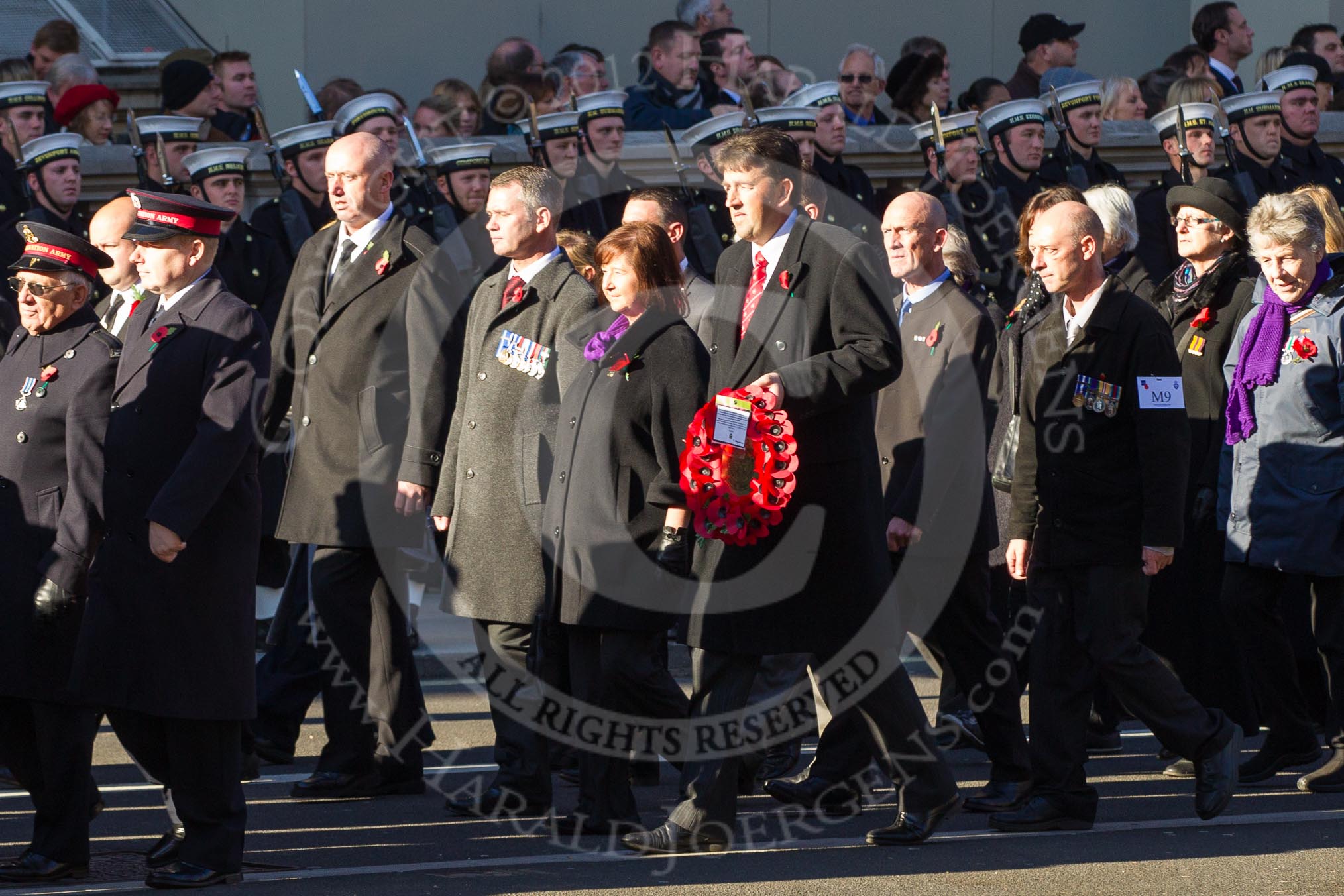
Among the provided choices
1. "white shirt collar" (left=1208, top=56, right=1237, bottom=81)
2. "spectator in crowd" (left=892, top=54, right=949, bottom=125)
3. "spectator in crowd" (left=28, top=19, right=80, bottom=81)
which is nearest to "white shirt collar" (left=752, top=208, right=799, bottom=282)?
"spectator in crowd" (left=892, top=54, right=949, bottom=125)

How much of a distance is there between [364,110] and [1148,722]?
5.44 metres

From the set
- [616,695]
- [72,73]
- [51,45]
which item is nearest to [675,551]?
[616,695]

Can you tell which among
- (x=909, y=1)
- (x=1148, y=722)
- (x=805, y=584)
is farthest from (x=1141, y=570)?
(x=909, y=1)

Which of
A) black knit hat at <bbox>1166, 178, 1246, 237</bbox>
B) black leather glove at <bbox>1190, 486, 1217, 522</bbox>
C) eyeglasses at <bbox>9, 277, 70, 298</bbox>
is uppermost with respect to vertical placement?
black knit hat at <bbox>1166, 178, 1246, 237</bbox>

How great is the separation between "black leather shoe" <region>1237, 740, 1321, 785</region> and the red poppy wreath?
2.26 metres

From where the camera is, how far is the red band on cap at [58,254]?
600 centimetres

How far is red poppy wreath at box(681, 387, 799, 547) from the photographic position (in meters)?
5.71

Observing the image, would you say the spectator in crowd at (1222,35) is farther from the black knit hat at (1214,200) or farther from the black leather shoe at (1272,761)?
the black leather shoe at (1272,761)

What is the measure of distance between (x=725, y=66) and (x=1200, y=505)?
5503 mm

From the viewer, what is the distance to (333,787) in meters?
6.93

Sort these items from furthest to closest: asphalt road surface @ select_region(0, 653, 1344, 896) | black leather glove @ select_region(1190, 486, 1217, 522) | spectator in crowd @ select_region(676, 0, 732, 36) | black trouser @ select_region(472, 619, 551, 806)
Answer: spectator in crowd @ select_region(676, 0, 732, 36)
black leather glove @ select_region(1190, 486, 1217, 522)
black trouser @ select_region(472, 619, 551, 806)
asphalt road surface @ select_region(0, 653, 1344, 896)

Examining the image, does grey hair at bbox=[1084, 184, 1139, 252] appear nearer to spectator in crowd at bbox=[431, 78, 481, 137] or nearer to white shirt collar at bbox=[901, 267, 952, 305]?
white shirt collar at bbox=[901, 267, 952, 305]

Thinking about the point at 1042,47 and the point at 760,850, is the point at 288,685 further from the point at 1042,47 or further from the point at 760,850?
the point at 1042,47

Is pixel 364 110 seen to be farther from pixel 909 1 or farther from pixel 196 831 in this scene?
pixel 909 1
